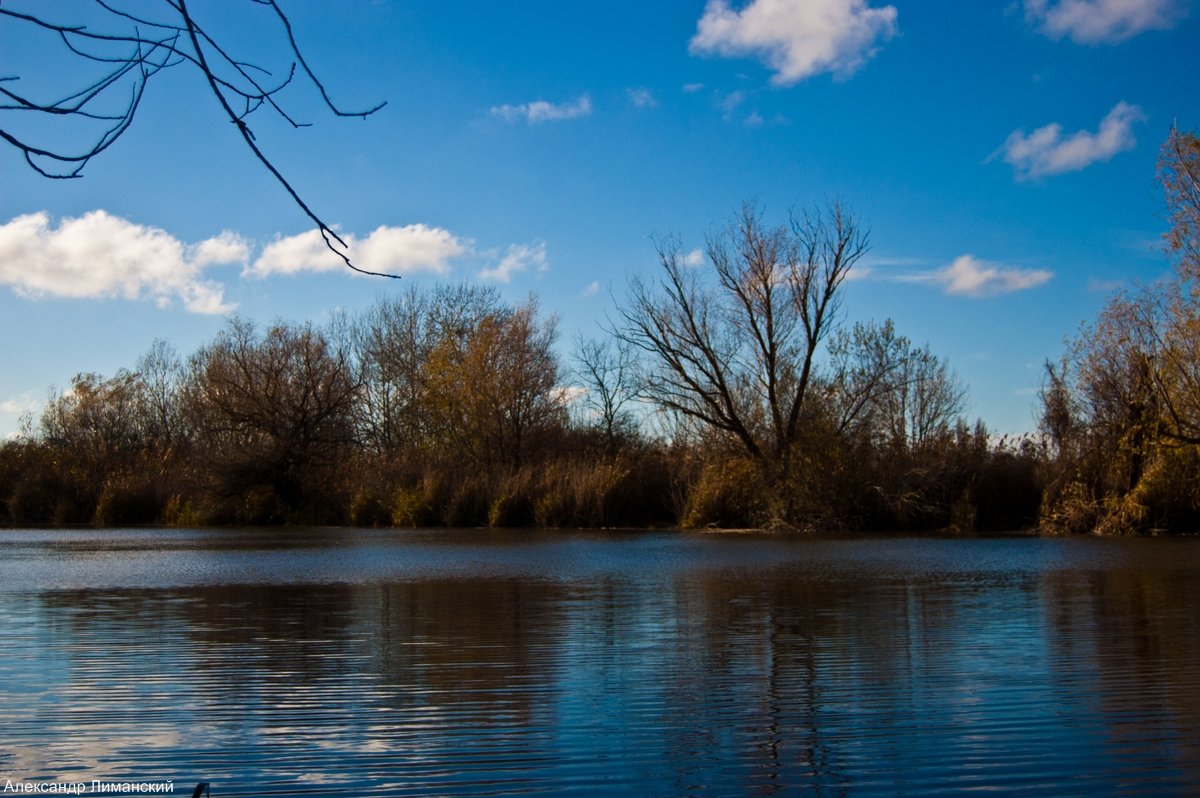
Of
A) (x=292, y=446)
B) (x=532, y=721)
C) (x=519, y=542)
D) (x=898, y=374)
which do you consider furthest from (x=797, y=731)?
(x=292, y=446)

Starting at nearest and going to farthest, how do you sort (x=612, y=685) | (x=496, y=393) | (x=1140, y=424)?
(x=612, y=685) → (x=1140, y=424) → (x=496, y=393)

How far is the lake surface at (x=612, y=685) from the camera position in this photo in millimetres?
4750

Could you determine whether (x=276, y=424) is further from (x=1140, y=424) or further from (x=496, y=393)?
(x=1140, y=424)

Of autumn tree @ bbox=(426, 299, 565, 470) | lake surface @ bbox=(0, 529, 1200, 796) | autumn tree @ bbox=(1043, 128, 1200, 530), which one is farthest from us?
autumn tree @ bbox=(426, 299, 565, 470)

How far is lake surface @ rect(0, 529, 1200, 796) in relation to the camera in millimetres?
4750

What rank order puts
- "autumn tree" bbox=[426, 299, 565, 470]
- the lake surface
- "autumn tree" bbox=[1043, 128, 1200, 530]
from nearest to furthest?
1. the lake surface
2. "autumn tree" bbox=[1043, 128, 1200, 530]
3. "autumn tree" bbox=[426, 299, 565, 470]

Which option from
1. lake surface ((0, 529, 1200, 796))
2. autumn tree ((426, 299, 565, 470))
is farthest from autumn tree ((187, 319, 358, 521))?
lake surface ((0, 529, 1200, 796))

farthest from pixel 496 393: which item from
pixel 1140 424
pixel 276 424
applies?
pixel 1140 424

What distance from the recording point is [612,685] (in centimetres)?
677

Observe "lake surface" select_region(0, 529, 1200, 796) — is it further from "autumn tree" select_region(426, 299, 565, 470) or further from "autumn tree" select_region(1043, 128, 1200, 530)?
"autumn tree" select_region(426, 299, 565, 470)

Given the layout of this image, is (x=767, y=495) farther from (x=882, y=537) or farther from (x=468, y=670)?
(x=468, y=670)

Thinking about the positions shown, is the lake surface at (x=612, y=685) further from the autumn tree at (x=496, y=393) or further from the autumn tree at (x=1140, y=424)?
the autumn tree at (x=496, y=393)

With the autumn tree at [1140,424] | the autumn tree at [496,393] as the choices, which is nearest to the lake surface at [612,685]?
the autumn tree at [1140,424]

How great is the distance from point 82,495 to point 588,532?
74.0ft
